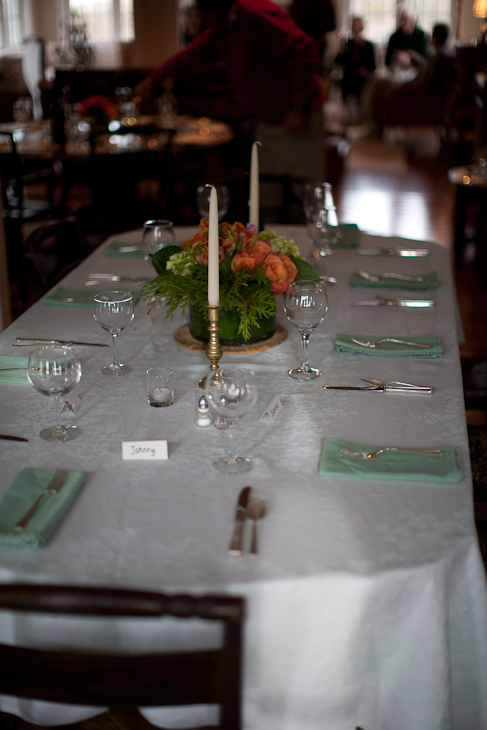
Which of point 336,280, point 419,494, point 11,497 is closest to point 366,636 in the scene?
point 419,494

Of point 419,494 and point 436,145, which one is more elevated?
point 419,494

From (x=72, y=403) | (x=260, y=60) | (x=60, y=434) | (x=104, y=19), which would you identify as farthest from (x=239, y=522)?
(x=104, y=19)

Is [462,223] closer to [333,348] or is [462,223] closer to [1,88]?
[333,348]

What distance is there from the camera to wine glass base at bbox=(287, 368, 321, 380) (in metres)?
1.66

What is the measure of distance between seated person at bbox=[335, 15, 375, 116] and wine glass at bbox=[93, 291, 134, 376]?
11.4 m

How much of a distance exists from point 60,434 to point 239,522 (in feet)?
1.49

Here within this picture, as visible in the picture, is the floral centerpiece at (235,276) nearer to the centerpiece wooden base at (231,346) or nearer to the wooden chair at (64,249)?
the centerpiece wooden base at (231,346)

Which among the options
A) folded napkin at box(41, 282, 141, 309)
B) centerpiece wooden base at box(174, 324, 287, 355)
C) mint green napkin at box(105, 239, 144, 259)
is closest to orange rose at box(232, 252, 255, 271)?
centerpiece wooden base at box(174, 324, 287, 355)

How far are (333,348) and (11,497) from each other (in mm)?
927

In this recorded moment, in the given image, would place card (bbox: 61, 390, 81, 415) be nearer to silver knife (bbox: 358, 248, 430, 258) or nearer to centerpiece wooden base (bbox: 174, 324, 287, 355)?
centerpiece wooden base (bbox: 174, 324, 287, 355)

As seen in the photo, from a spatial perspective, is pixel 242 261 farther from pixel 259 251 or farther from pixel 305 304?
pixel 305 304

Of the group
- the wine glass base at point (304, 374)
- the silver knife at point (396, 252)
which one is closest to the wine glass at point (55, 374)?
the wine glass base at point (304, 374)

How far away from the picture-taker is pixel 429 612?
1053 millimetres

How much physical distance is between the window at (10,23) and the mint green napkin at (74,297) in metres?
10.4
